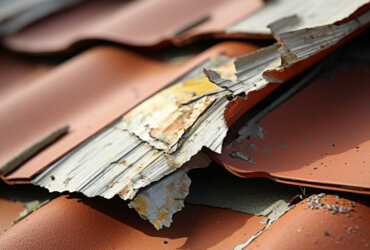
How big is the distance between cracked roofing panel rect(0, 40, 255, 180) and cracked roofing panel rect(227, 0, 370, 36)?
0.13 metres

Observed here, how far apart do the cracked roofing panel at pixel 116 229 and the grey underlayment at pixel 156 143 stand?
12cm

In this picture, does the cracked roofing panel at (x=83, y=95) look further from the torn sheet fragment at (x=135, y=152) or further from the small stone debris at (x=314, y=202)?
the small stone debris at (x=314, y=202)

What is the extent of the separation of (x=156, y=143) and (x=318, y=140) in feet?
2.25

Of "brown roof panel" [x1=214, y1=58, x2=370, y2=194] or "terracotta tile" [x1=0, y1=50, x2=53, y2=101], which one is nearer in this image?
"brown roof panel" [x1=214, y1=58, x2=370, y2=194]

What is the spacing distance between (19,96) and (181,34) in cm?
111

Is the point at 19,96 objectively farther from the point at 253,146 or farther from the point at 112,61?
the point at 253,146

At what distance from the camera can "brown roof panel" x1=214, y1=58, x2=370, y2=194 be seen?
62.1 inches

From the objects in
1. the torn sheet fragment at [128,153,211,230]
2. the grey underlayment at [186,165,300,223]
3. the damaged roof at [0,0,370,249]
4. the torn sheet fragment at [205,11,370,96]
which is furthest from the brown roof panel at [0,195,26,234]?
the torn sheet fragment at [205,11,370,96]

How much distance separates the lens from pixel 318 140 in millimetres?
1797

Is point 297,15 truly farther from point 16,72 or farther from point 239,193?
point 16,72

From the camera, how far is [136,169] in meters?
1.68

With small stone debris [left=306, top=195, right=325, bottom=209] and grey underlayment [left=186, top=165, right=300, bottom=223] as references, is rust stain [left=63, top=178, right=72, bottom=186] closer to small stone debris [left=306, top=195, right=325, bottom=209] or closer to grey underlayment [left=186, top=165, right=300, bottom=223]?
grey underlayment [left=186, top=165, right=300, bottom=223]

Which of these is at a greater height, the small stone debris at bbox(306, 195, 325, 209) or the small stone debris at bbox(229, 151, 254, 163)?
the small stone debris at bbox(229, 151, 254, 163)

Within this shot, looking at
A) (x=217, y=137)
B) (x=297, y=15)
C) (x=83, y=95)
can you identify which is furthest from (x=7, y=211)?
(x=297, y=15)
